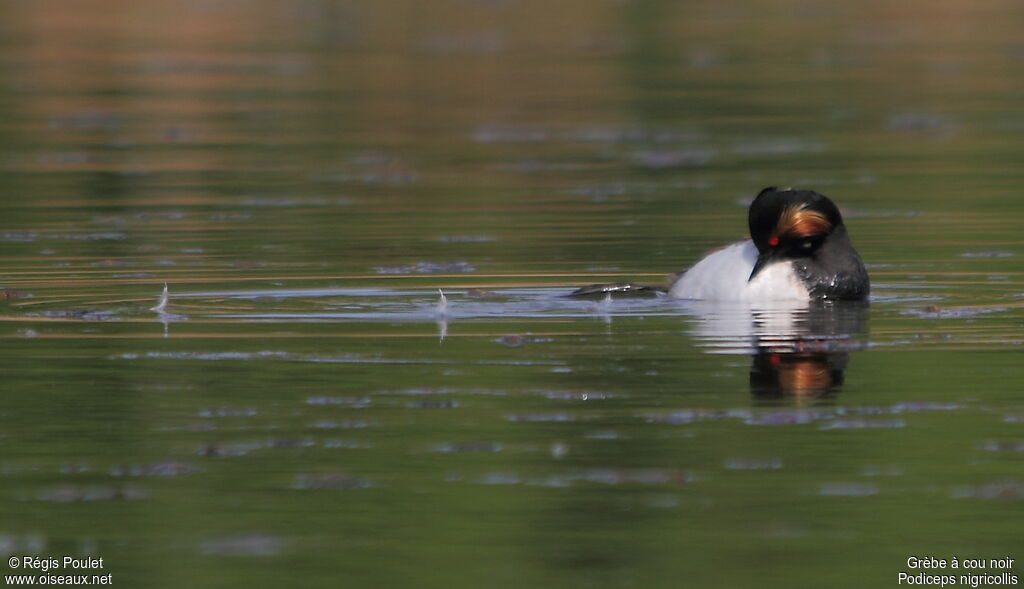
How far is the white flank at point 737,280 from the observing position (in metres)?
12.6

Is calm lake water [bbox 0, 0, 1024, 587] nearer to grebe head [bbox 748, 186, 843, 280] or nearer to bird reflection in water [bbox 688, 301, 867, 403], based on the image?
bird reflection in water [bbox 688, 301, 867, 403]

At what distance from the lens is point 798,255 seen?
12.6 m

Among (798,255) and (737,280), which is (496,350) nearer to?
(737,280)

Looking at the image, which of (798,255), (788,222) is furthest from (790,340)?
(798,255)

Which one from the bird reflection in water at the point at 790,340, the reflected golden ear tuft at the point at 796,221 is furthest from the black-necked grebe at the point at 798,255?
the bird reflection in water at the point at 790,340

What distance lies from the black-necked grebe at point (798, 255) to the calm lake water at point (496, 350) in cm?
20

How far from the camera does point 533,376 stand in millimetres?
10203

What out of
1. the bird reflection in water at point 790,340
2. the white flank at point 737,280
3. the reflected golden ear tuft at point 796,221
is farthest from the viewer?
the white flank at point 737,280

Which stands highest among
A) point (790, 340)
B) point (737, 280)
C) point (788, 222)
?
point (788, 222)

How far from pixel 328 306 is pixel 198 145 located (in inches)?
435

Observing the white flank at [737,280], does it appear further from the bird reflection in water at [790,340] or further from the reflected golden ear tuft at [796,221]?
the reflected golden ear tuft at [796,221]

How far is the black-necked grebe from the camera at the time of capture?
41.0 feet

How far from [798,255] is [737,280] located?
38 centimetres

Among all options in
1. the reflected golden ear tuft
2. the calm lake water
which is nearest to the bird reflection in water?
the calm lake water
